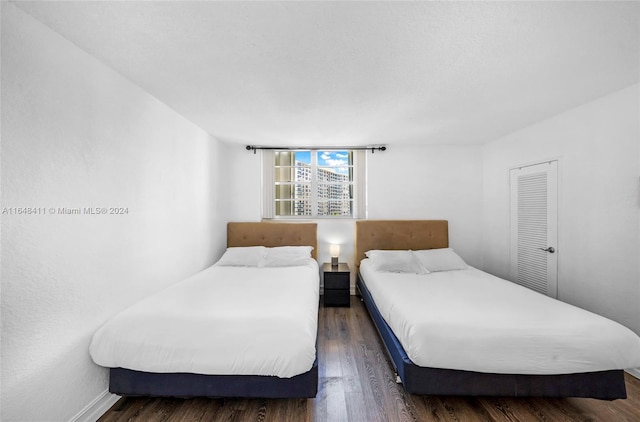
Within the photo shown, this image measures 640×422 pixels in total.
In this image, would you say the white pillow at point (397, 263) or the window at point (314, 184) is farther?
the window at point (314, 184)

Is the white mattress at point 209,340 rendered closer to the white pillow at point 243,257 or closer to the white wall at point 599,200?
the white pillow at point 243,257

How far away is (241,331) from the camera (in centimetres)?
174

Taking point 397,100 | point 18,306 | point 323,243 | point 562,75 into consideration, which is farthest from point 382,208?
point 18,306

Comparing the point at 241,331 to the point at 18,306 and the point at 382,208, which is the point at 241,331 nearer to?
the point at 18,306

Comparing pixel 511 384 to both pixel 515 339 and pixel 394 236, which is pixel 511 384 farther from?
pixel 394 236

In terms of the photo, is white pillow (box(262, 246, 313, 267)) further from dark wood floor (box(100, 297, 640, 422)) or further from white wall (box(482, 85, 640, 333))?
white wall (box(482, 85, 640, 333))

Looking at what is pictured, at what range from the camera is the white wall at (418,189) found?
4.25 m

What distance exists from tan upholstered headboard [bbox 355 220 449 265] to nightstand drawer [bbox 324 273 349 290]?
1.70 feet

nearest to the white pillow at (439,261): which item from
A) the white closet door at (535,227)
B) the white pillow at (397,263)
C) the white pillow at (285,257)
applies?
the white pillow at (397,263)

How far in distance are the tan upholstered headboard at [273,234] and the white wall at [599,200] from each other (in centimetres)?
294

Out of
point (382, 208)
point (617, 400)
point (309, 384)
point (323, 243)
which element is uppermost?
point (382, 208)

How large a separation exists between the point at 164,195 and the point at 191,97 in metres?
0.95

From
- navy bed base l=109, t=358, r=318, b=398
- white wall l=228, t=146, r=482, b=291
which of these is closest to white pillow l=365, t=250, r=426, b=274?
white wall l=228, t=146, r=482, b=291

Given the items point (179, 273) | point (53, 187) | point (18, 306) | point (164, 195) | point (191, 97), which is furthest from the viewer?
point (179, 273)
